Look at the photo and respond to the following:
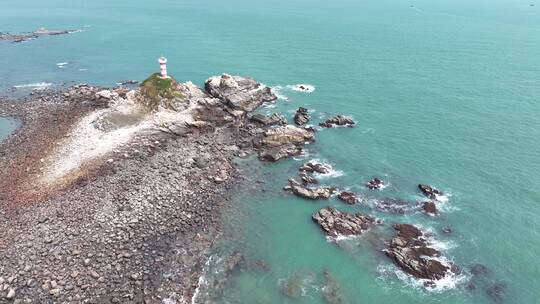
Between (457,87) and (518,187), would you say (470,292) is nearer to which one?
(518,187)

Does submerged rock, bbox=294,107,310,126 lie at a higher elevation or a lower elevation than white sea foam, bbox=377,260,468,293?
higher

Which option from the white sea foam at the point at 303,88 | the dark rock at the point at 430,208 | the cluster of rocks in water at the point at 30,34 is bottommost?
the cluster of rocks in water at the point at 30,34

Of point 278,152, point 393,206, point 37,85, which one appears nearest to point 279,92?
point 278,152

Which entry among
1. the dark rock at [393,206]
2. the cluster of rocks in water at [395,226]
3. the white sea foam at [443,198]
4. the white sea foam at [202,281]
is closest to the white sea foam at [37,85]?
the cluster of rocks in water at [395,226]

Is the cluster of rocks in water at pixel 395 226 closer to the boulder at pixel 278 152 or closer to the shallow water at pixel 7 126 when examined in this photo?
the boulder at pixel 278 152

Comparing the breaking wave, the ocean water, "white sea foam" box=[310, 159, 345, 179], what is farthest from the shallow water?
"white sea foam" box=[310, 159, 345, 179]

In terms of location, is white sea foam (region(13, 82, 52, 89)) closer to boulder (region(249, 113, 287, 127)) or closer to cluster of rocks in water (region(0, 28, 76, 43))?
cluster of rocks in water (region(0, 28, 76, 43))

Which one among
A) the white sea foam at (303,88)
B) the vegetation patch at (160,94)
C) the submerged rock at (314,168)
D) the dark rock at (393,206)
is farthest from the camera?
the white sea foam at (303,88)

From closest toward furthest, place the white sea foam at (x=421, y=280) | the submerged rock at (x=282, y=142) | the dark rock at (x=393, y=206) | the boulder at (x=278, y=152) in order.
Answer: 1. the white sea foam at (x=421, y=280)
2. the dark rock at (x=393, y=206)
3. the boulder at (x=278, y=152)
4. the submerged rock at (x=282, y=142)
